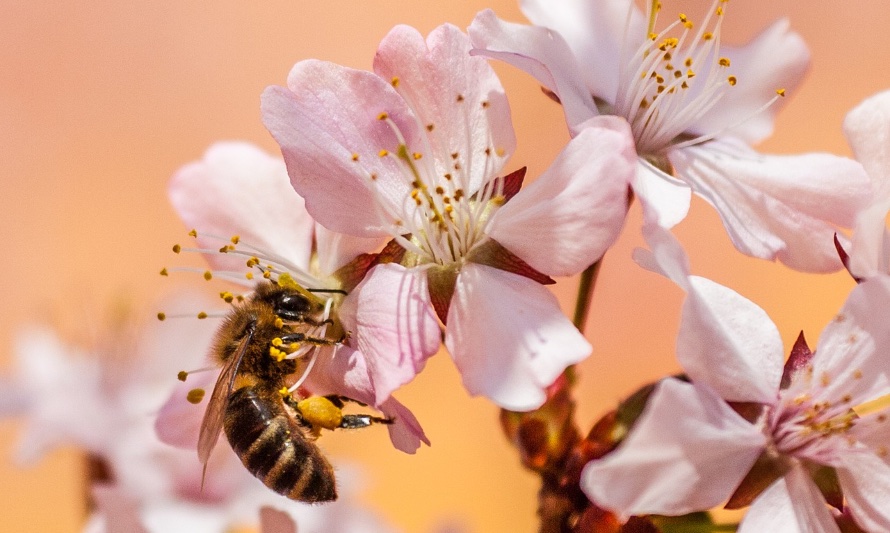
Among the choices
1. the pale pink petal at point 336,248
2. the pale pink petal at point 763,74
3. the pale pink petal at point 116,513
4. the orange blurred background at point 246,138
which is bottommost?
the orange blurred background at point 246,138

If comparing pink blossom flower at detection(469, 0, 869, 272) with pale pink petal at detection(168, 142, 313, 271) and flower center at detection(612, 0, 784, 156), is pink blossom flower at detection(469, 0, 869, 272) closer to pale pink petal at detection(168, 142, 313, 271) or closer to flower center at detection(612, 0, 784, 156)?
flower center at detection(612, 0, 784, 156)

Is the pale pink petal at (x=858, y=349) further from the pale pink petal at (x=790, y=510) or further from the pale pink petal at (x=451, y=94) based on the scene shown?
the pale pink petal at (x=451, y=94)

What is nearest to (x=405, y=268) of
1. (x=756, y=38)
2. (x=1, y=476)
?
(x=756, y=38)

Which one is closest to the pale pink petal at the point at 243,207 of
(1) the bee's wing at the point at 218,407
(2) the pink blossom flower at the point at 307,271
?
(2) the pink blossom flower at the point at 307,271

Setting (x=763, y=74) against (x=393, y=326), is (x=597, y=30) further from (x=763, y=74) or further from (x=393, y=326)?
(x=393, y=326)

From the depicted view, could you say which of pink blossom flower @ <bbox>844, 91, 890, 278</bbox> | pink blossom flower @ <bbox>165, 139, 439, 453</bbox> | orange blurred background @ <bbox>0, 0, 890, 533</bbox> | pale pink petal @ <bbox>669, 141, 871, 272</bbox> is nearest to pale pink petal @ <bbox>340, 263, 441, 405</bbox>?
pink blossom flower @ <bbox>165, 139, 439, 453</bbox>
